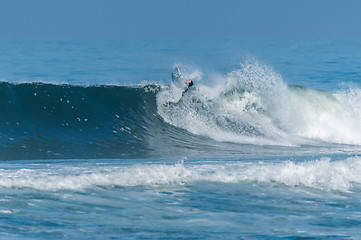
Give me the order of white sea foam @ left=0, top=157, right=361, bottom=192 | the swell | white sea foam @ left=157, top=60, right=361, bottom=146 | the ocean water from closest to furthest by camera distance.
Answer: the ocean water < white sea foam @ left=0, top=157, right=361, bottom=192 < the swell < white sea foam @ left=157, top=60, right=361, bottom=146

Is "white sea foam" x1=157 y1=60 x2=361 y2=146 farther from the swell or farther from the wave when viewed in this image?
the swell

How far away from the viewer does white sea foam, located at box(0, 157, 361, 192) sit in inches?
316

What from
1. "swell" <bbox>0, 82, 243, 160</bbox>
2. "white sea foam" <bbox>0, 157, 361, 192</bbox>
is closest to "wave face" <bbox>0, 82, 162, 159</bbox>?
"swell" <bbox>0, 82, 243, 160</bbox>

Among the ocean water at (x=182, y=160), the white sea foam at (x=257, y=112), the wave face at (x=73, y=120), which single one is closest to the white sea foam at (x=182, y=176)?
the ocean water at (x=182, y=160)

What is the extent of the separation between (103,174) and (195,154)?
342 cm

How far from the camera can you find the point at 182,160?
10289mm

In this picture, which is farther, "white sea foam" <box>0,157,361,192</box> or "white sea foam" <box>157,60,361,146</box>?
"white sea foam" <box>157,60,361,146</box>

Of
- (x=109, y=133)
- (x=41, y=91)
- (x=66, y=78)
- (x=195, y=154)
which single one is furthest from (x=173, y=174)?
(x=66, y=78)

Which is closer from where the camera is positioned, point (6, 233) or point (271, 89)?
point (6, 233)

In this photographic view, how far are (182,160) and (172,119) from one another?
14.5ft

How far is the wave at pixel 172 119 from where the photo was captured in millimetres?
A: 12352

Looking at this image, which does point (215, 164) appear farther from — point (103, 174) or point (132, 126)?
point (132, 126)

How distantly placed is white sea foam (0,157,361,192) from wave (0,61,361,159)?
2486 mm

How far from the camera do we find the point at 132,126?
14156 millimetres
